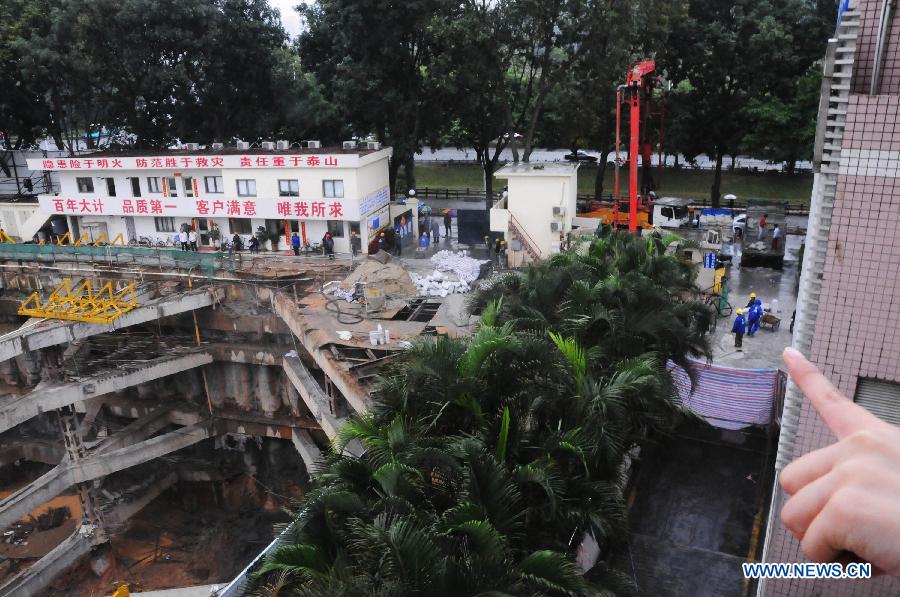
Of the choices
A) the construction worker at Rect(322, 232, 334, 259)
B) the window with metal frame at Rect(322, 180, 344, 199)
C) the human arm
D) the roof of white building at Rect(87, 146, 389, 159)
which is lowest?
the construction worker at Rect(322, 232, 334, 259)

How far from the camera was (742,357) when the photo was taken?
2131 centimetres

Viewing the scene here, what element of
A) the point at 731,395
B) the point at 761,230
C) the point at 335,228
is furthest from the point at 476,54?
the point at 731,395

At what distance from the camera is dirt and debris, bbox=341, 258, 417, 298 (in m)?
26.4

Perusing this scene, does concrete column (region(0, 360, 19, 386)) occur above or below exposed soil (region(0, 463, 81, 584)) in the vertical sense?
above

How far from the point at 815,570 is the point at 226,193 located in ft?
112

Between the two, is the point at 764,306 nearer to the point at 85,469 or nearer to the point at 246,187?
the point at 246,187

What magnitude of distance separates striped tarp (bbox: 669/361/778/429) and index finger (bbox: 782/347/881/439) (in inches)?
586

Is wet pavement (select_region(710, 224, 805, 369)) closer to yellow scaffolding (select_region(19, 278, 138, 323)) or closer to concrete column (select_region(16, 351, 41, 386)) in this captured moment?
yellow scaffolding (select_region(19, 278, 138, 323))

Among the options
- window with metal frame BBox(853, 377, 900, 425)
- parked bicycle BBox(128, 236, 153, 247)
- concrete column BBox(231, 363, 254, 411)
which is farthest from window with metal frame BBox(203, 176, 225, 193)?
window with metal frame BBox(853, 377, 900, 425)

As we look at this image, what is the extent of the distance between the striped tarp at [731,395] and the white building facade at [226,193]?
20.0 meters

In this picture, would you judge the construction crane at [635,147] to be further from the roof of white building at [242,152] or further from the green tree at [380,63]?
the roof of white building at [242,152]

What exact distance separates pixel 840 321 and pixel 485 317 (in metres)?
6.41

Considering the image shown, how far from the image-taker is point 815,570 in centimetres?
457

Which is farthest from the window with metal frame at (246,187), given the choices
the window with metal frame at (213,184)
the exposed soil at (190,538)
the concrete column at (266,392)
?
the exposed soil at (190,538)
